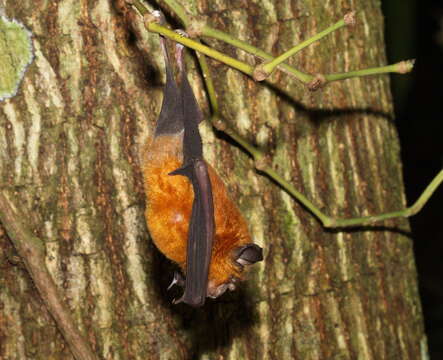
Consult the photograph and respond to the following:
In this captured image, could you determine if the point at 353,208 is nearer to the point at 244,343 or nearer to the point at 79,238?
the point at 244,343

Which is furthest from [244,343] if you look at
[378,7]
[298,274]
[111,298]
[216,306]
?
[378,7]

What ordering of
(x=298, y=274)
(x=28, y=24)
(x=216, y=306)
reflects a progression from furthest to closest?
(x=298, y=274)
(x=216, y=306)
(x=28, y=24)

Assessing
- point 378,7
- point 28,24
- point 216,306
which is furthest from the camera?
point 378,7

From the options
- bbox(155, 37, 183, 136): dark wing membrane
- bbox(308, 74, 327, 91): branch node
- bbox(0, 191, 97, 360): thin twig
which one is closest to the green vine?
bbox(308, 74, 327, 91): branch node

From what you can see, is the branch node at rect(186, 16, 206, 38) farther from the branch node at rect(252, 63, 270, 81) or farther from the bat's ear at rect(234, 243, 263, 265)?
the bat's ear at rect(234, 243, 263, 265)

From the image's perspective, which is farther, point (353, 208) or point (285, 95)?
point (353, 208)

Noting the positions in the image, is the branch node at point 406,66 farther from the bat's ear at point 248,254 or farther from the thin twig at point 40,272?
the thin twig at point 40,272

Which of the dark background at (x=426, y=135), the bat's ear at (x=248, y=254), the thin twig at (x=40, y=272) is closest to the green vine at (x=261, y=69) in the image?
the bat's ear at (x=248, y=254)
